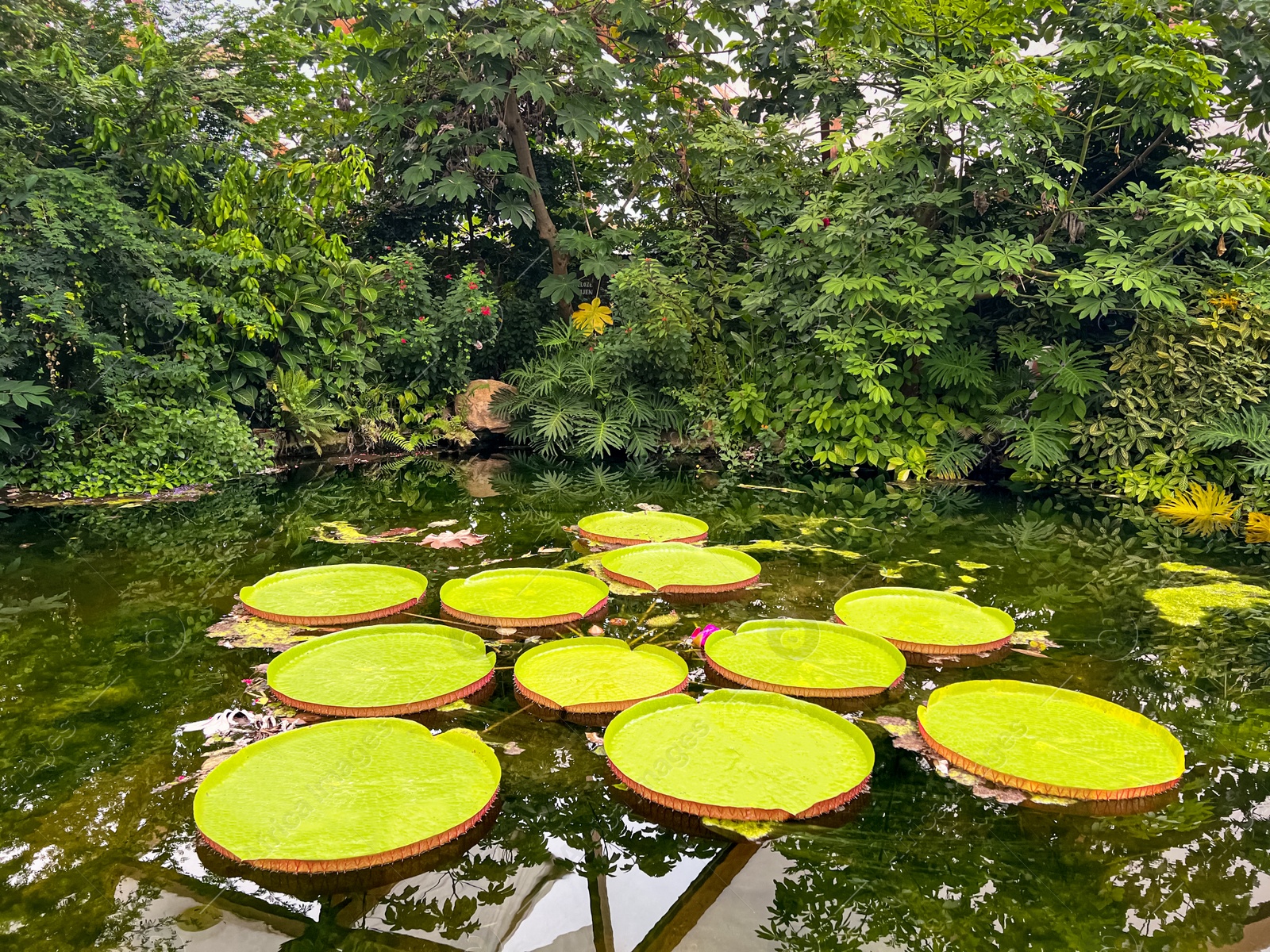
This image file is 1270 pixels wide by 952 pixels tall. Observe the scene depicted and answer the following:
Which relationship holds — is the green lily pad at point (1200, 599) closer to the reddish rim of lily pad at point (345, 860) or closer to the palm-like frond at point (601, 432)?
the reddish rim of lily pad at point (345, 860)

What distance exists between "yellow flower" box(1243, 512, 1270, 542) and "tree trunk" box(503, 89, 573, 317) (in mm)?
6241

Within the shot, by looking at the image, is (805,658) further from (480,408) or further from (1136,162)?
(480,408)

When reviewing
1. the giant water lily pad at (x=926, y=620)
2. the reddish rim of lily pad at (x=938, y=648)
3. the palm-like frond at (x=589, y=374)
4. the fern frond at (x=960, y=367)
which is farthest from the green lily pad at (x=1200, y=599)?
the palm-like frond at (x=589, y=374)

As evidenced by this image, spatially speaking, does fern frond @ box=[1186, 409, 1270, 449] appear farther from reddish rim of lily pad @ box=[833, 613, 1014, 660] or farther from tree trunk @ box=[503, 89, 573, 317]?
tree trunk @ box=[503, 89, 573, 317]

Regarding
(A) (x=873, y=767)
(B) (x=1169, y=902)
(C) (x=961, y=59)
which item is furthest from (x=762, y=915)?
(C) (x=961, y=59)

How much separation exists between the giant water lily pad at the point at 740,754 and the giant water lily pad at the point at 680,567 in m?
1.08

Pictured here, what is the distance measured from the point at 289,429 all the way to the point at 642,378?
325 cm

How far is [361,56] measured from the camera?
7.44 meters

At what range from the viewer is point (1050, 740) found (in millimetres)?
2234

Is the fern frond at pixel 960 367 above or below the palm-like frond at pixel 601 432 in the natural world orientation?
above

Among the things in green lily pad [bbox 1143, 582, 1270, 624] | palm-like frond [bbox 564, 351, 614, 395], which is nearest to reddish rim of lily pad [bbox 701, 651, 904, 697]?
green lily pad [bbox 1143, 582, 1270, 624]

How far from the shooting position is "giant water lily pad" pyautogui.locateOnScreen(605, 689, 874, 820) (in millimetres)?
1937

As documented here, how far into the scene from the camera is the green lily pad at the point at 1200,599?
136 inches

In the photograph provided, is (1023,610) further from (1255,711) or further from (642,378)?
(642,378)
